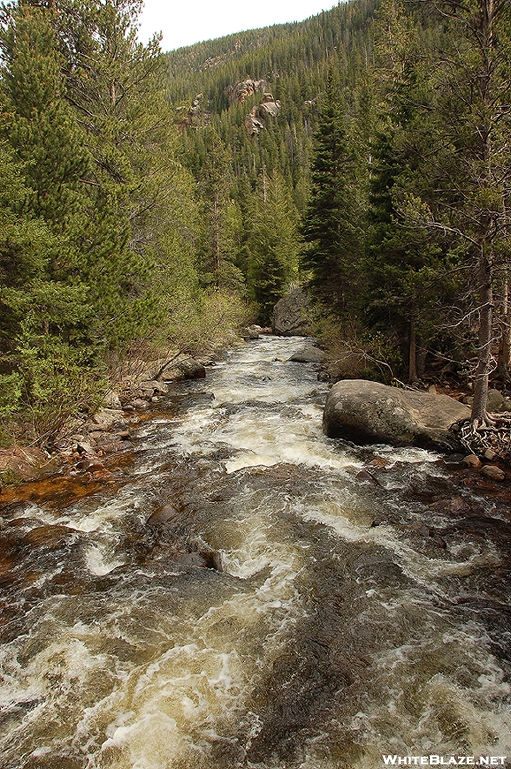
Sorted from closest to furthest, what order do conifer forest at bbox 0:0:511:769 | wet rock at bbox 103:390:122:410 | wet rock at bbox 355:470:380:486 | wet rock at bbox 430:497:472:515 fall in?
conifer forest at bbox 0:0:511:769 → wet rock at bbox 430:497:472:515 → wet rock at bbox 355:470:380:486 → wet rock at bbox 103:390:122:410

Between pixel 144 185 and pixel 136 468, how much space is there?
12.0 metres

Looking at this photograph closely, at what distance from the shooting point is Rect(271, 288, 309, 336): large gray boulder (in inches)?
1337

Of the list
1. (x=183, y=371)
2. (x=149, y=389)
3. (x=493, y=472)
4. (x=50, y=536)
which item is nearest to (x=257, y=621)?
(x=50, y=536)

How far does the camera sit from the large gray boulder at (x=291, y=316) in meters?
34.0

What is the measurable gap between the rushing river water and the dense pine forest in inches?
137

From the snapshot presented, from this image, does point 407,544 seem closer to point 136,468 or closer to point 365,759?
point 365,759

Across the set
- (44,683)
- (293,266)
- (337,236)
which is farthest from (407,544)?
(293,266)

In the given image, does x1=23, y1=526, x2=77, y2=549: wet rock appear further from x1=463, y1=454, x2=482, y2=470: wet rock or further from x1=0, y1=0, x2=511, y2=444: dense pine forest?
x1=463, y1=454, x2=482, y2=470: wet rock

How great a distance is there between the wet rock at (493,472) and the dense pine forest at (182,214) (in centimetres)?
125

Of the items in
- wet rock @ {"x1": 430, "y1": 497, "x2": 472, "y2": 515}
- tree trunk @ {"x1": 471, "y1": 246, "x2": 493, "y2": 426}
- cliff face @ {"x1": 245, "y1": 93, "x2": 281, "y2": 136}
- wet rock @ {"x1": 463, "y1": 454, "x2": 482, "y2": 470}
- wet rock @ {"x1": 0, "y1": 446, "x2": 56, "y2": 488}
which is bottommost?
wet rock @ {"x1": 463, "y1": 454, "x2": 482, "y2": 470}

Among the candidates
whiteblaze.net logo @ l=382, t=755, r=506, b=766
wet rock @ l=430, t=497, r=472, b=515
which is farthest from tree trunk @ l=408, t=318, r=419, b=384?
whiteblaze.net logo @ l=382, t=755, r=506, b=766

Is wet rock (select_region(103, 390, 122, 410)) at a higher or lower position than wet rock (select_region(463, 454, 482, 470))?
higher

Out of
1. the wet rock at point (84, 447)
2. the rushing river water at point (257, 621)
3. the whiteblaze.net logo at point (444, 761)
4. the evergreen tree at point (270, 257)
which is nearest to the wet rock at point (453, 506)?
the rushing river water at point (257, 621)

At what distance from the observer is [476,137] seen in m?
8.97
